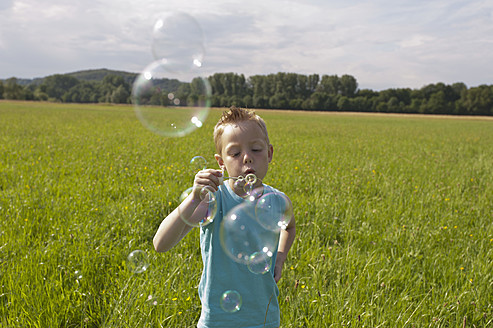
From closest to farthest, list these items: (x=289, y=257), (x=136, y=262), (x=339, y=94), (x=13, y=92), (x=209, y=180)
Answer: (x=209, y=180)
(x=136, y=262)
(x=289, y=257)
(x=13, y=92)
(x=339, y=94)

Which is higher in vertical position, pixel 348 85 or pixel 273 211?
pixel 348 85

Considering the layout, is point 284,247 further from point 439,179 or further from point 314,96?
point 314,96

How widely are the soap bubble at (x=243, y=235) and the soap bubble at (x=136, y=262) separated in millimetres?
1180

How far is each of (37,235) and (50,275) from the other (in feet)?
3.23

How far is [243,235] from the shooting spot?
1.88 meters

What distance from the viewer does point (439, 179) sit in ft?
25.5

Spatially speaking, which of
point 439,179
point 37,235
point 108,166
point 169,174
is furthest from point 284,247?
point 439,179

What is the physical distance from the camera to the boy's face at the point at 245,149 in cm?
167

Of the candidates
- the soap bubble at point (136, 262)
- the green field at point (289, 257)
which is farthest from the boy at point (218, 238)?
the soap bubble at point (136, 262)

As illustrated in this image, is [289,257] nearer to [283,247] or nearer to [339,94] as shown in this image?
[283,247]

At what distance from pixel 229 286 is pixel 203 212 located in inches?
18.8

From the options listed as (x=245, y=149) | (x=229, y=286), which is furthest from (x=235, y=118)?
(x=229, y=286)

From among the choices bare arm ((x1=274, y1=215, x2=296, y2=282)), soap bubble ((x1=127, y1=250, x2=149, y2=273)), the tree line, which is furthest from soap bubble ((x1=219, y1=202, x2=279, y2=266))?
the tree line

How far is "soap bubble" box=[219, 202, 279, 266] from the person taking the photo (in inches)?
71.4
